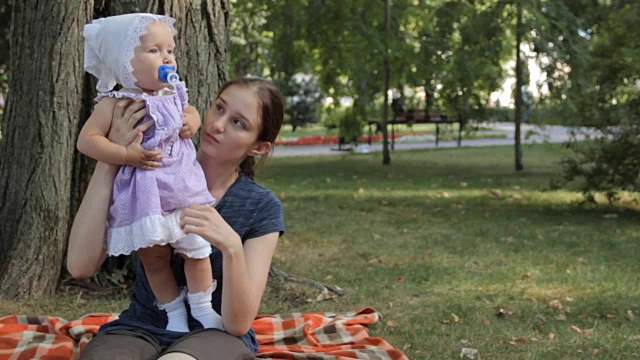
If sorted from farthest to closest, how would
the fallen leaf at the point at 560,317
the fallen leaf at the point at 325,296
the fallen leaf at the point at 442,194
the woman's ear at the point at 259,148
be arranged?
the fallen leaf at the point at 442,194 < the fallen leaf at the point at 325,296 < the fallen leaf at the point at 560,317 < the woman's ear at the point at 259,148

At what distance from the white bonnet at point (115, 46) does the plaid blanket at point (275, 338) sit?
152cm

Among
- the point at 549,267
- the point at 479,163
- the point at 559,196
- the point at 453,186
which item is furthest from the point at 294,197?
the point at 479,163

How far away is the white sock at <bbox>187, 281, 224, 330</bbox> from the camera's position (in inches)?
116

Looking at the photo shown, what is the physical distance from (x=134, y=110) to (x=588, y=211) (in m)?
7.79

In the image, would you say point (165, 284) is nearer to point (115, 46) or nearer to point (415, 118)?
point (115, 46)

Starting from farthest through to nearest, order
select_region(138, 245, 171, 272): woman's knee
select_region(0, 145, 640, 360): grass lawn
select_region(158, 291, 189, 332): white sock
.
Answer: select_region(0, 145, 640, 360): grass lawn → select_region(158, 291, 189, 332): white sock → select_region(138, 245, 171, 272): woman's knee

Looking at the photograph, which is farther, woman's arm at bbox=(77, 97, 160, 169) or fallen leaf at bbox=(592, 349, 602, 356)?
fallen leaf at bbox=(592, 349, 602, 356)

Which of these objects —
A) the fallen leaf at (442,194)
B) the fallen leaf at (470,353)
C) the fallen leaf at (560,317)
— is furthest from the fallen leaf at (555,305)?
the fallen leaf at (442,194)

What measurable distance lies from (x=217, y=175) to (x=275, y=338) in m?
1.39

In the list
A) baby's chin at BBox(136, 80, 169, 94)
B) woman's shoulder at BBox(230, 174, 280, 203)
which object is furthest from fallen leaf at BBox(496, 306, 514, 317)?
baby's chin at BBox(136, 80, 169, 94)

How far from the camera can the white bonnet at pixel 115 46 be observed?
2.81m

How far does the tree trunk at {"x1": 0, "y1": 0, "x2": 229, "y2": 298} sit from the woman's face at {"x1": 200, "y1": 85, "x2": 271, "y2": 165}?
2107mm

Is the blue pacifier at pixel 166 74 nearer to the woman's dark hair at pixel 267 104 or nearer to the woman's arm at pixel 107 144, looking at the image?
the woman's arm at pixel 107 144

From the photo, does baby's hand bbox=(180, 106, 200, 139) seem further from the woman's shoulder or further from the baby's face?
the woman's shoulder
